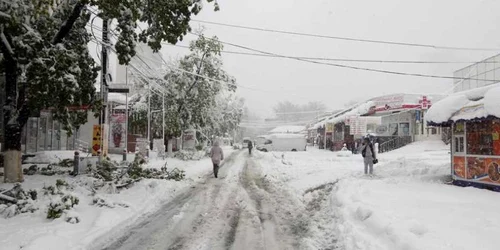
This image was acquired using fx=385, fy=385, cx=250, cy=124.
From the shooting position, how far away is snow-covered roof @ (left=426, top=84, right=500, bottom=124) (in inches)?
418

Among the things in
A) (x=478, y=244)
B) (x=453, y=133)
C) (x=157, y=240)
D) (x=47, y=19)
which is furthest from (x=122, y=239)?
(x=453, y=133)

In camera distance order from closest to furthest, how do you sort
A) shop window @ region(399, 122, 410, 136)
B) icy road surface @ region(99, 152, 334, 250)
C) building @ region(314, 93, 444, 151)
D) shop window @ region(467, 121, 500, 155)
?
1. icy road surface @ region(99, 152, 334, 250)
2. shop window @ region(467, 121, 500, 155)
3. building @ region(314, 93, 444, 151)
4. shop window @ region(399, 122, 410, 136)

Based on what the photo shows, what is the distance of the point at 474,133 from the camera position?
12.5 meters

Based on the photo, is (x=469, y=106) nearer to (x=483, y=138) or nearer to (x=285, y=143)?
(x=483, y=138)

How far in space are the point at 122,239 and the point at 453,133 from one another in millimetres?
11775

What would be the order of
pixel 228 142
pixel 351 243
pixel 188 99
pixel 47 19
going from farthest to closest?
pixel 228 142, pixel 188 99, pixel 47 19, pixel 351 243

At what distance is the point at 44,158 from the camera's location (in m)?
19.4

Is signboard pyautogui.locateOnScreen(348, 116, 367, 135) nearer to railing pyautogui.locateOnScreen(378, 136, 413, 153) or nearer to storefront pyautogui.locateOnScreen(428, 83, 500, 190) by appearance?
railing pyautogui.locateOnScreen(378, 136, 413, 153)

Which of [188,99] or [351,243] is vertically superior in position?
[188,99]

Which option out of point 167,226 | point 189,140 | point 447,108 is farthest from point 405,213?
point 189,140

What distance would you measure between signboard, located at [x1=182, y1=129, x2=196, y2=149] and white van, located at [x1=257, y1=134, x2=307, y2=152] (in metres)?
13.7

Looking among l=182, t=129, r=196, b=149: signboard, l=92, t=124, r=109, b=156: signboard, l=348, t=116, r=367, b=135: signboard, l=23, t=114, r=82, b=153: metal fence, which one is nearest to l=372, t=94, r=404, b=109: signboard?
l=348, t=116, r=367, b=135: signboard

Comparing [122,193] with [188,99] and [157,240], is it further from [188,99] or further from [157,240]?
[188,99]

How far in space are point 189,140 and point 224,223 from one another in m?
28.9
